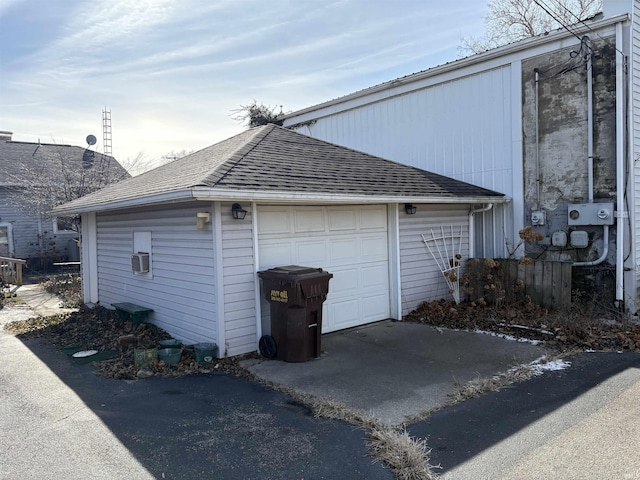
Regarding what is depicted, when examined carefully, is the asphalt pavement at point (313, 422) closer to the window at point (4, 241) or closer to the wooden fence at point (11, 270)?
the wooden fence at point (11, 270)

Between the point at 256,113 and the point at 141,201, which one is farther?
the point at 256,113

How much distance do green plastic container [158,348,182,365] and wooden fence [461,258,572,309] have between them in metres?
5.80

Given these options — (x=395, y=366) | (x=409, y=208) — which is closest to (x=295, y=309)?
(x=395, y=366)

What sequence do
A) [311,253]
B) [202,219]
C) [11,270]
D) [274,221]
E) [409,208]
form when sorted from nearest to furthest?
[202,219]
[274,221]
[311,253]
[409,208]
[11,270]

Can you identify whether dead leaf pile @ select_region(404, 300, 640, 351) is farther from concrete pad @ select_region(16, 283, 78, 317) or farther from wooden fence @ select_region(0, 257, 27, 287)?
wooden fence @ select_region(0, 257, 27, 287)

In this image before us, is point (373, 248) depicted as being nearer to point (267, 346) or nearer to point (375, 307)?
point (375, 307)

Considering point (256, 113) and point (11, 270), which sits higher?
point (256, 113)

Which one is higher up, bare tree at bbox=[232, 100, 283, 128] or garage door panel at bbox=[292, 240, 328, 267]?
bare tree at bbox=[232, 100, 283, 128]

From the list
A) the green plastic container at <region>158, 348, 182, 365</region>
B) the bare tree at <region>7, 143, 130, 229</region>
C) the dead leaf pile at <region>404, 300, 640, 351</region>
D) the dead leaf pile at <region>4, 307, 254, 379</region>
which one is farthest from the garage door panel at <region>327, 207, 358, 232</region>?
the bare tree at <region>7, 143, 130, 229</region>

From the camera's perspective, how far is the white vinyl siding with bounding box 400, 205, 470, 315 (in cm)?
884

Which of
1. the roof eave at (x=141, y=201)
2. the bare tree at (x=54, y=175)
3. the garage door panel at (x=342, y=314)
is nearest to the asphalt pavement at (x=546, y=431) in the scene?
the garage door panel at (x=342, y=314)

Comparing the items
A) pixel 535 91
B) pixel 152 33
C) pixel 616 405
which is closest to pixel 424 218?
pixel 535 91

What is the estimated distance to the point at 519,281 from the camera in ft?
28.9

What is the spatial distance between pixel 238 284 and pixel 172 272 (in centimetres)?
157
